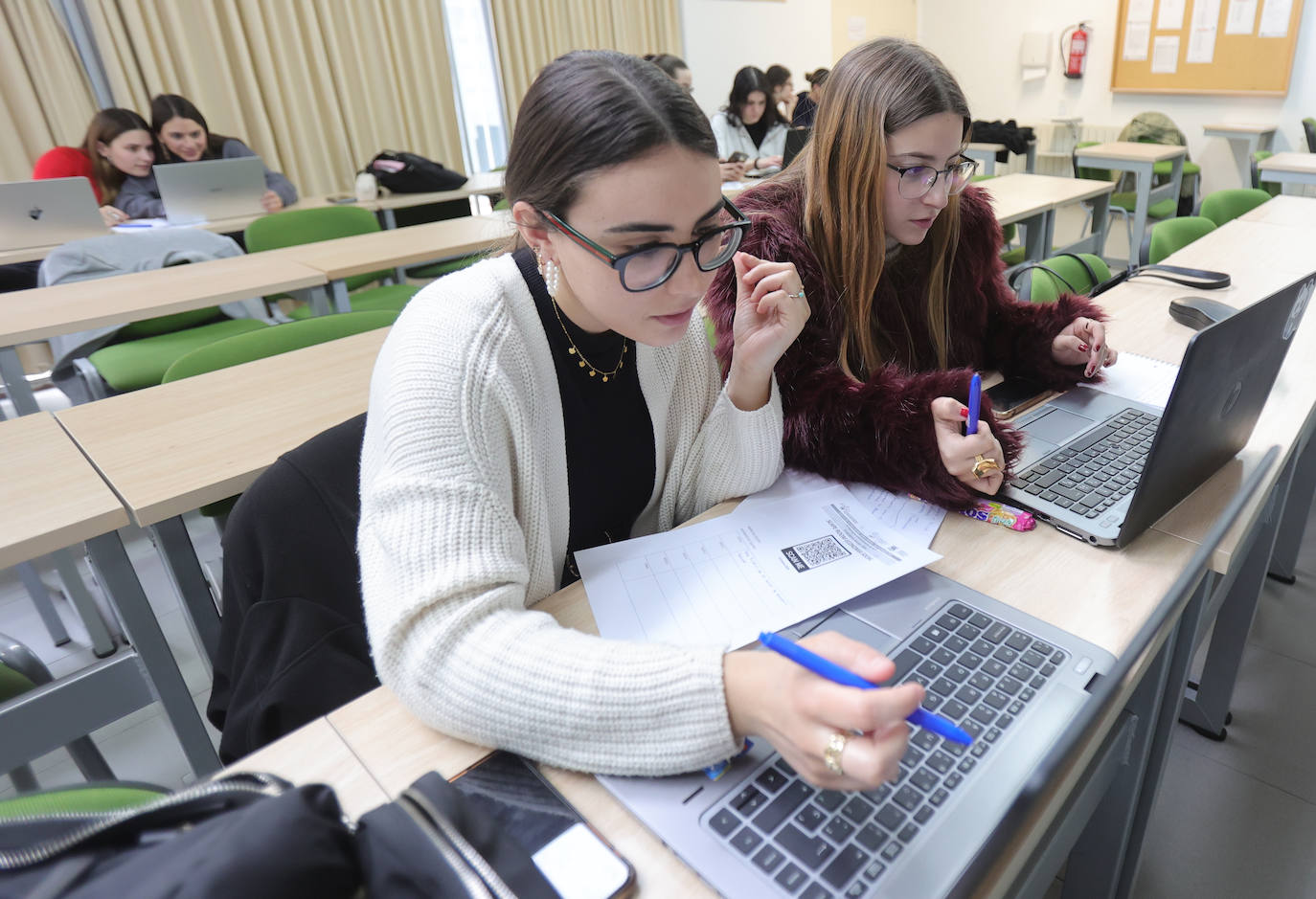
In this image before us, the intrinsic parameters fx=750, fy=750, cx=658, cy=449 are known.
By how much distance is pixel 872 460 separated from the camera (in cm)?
98

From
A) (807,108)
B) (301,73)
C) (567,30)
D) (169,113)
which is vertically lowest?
(807,108)

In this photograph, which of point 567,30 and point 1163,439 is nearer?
point 1163,439

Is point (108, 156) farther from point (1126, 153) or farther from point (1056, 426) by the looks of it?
point (1126, 153)

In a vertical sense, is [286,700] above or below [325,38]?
below

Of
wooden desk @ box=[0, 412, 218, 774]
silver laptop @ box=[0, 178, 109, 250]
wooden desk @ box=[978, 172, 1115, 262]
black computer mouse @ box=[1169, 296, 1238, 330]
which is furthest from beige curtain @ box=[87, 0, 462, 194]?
black computer mouse @ box=[1169, 296, 1238, 330]

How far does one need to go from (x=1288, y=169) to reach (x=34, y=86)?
615 cm

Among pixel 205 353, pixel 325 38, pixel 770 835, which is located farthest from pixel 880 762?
pixel 325 38

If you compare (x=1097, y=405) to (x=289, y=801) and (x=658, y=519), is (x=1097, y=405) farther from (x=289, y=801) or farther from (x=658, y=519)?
(x=289, y=801)

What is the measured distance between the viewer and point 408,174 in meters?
3.94

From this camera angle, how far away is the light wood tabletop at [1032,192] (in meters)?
3.03

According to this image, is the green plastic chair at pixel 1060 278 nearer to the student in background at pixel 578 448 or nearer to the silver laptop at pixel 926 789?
the student in background at pixel 578 448

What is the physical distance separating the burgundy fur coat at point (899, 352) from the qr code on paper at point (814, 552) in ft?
0.56

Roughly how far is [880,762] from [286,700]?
0.62 m

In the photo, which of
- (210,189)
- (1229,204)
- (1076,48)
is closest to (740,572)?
(1229,204)
